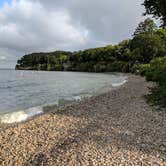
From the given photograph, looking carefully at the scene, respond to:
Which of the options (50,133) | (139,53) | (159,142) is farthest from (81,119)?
(139,53)

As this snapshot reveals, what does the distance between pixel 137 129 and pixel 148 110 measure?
4.49 meters

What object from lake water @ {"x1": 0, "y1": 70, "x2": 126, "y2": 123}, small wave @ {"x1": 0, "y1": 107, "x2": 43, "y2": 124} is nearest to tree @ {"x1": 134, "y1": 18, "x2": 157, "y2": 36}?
lake water @ {"x1": 0, "y1": 70, "x2": 126, "y2": 123}

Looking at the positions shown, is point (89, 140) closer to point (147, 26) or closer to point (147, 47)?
point (147, 47)

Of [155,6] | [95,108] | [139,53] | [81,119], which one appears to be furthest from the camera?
[139,53]

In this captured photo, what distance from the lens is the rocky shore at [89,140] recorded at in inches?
351

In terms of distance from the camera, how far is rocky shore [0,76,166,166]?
8.91m

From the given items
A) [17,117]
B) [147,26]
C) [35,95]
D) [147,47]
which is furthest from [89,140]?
[147,26]

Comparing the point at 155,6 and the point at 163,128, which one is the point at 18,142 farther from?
the point at 155,6

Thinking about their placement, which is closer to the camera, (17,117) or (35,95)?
(17,117)

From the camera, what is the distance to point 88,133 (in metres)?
11.6

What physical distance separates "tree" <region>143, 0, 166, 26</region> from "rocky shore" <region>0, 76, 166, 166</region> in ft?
54.3

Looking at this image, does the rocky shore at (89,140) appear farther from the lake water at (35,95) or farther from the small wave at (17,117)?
the lake water at (35,95)

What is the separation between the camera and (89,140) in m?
10.6

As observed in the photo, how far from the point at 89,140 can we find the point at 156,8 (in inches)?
976
